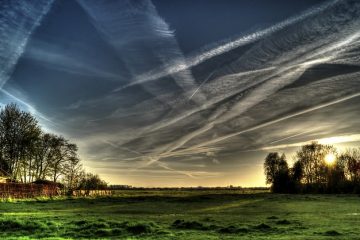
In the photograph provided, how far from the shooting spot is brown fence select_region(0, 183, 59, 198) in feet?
223

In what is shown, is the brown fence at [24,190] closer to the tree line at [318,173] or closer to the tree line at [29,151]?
the tree line at [29,151]

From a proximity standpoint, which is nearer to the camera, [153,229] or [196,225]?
[153,229]

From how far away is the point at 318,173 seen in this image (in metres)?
136

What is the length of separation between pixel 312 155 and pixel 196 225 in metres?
125

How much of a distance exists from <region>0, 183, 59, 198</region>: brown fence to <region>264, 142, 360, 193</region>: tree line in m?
73.1

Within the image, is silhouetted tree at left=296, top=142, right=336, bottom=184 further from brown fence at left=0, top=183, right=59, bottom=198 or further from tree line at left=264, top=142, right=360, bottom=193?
brown fence at left=0, top=183, right=59, bottom=198

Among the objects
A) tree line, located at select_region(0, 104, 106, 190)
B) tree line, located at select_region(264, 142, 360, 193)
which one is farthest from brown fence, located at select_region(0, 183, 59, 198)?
tree line, located at select_region(264, 142, 360, 193)

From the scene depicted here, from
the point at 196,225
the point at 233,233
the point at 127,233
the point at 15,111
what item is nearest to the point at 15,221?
the point at 127,233

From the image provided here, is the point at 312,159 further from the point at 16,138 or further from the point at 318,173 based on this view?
the point at 16,138

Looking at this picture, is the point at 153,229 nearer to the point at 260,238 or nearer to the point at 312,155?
the point at 260,238

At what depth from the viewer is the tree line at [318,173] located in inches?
4476

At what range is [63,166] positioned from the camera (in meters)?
106

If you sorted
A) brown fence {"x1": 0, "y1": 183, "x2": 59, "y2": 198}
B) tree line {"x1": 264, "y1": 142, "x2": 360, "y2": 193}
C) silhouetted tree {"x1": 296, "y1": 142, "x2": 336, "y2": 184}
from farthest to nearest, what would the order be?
1. silhouetted tree {"x1": 296, "y1": 142, "x2": 336, "y2": 184}
2. tree line {"x1": 264, "y1": 142, "x2": 360, "y2": 193}
3. brown fence {"x1": 0, "y1": 183, "x2": 59, "y2": 198}

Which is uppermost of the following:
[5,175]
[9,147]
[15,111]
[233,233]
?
[15,111]
